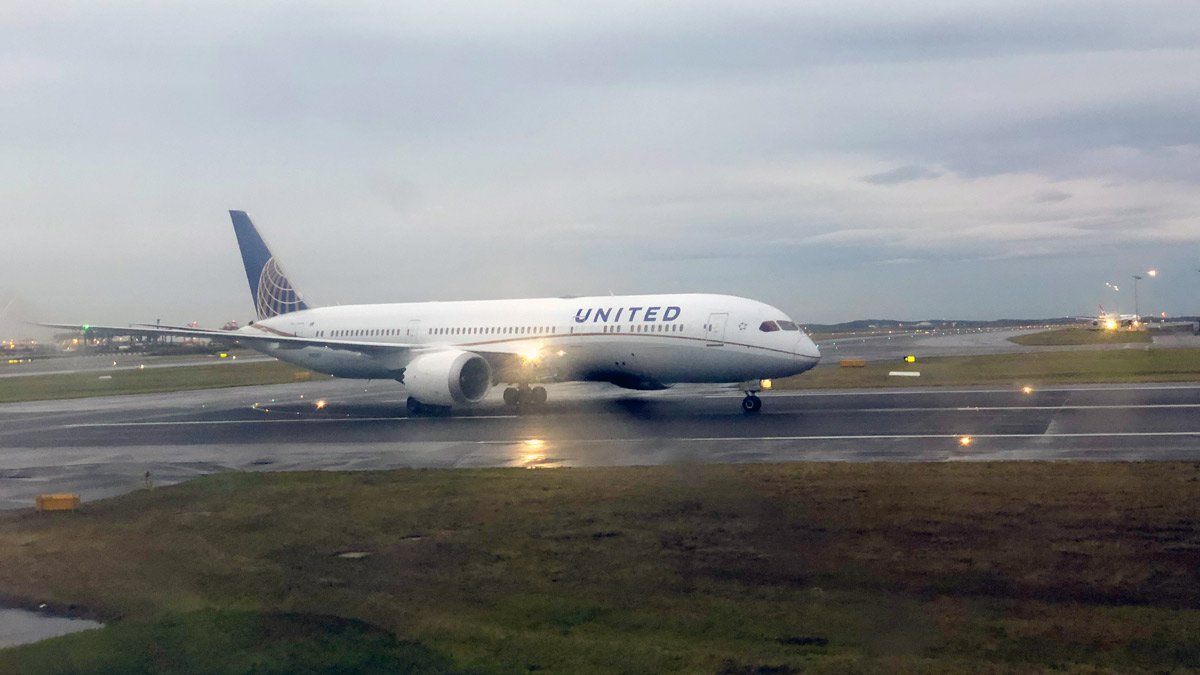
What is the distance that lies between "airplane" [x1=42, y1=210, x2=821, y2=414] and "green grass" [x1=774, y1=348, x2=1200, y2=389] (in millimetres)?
9682

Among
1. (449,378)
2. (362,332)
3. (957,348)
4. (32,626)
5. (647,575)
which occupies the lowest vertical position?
(32,626)

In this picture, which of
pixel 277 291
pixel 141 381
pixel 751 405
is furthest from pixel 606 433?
pixel 141 381

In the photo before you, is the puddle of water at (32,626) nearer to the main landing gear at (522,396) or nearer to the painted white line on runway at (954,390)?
the main landing gear at (522,396)

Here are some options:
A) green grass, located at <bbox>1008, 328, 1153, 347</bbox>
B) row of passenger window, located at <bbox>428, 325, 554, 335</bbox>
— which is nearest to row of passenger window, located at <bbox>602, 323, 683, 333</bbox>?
row of passenger window, located at <bbox>428, 325, 554, 335</bbox>

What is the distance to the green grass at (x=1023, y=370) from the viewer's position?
39406 millimetres

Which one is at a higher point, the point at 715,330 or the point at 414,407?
the point at 715,330

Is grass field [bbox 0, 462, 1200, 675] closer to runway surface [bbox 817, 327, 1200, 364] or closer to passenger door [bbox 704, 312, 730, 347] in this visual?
passenger door [bbox 704, 312, 730, 347]

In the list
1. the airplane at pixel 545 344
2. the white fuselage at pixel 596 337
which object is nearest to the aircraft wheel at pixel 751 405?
the airplane at pixel 545 344

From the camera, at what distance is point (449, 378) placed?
103 ft

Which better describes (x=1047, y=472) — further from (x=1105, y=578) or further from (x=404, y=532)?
(x=404, y=532)

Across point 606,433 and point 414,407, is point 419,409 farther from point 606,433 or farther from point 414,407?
point 606,433

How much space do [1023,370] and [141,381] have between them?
5034 centimetres

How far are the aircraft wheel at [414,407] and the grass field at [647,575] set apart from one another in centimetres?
1656

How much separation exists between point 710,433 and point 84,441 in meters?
18.5
